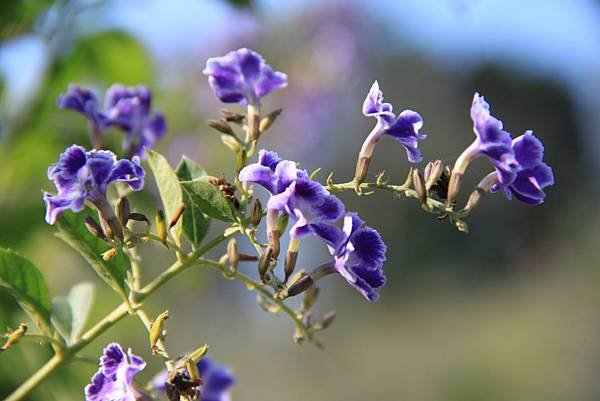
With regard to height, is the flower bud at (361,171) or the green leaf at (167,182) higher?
the green leaf at (167,182)

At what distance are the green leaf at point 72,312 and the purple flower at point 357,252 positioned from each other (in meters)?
0.35

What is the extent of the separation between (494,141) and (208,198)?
0.30 m

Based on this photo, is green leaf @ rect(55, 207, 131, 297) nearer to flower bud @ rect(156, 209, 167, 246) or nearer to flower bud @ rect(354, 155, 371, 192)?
flower bud @ rect(156, 209, 167, 246)

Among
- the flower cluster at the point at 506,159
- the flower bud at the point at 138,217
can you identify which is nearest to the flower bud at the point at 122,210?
the flower bud at the point at 138,217

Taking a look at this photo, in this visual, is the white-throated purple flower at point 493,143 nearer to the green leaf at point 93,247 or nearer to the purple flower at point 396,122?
the purple flower at point 396,122

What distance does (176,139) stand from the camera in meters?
2.96

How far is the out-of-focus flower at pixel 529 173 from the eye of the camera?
2.86 feet

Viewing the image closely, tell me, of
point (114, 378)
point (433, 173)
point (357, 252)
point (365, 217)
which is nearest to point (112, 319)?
point (114, 378)

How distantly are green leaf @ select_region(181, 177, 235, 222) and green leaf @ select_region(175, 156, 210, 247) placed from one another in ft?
0.17

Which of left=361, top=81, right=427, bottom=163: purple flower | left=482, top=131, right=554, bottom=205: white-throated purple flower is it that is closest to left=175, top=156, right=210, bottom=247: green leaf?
left=361, top=81, right=427, bottom=163: purple flower

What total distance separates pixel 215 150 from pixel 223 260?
80.4 inches

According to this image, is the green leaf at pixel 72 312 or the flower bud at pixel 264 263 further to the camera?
the green leaf at pixel 72 312

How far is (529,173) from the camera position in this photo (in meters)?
0.88

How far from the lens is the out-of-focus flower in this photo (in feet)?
2.86
